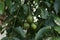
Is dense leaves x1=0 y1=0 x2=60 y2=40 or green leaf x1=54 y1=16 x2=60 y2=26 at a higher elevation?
dense leaves x1=0 y1=0 x2=60 y2=40

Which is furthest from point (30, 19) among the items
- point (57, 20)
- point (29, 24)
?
point (57, 20)

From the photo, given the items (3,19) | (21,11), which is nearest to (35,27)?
(21,11)

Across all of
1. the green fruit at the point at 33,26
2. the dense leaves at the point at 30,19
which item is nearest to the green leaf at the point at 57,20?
the dense leaves at the point at 30,19

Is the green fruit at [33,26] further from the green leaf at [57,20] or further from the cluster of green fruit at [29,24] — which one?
Answer: the green leaf at [57,20]

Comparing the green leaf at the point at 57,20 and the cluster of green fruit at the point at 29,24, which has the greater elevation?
the cluster of green fruit at the point at 29,24

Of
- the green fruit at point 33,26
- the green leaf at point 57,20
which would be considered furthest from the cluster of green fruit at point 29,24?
the green leaf at point 57,20

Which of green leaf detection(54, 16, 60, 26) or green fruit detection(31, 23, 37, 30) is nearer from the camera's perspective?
green leaf detection(54, 16, 60, 26)

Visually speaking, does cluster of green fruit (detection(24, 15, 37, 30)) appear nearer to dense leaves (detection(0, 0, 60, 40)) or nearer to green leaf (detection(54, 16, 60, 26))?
dense leaves (detection(0, 0, 60, 40))

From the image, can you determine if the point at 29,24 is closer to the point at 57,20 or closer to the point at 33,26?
the point at 33,26

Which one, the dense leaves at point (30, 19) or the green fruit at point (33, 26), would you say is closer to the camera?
the dense leaves at point (30, 19)

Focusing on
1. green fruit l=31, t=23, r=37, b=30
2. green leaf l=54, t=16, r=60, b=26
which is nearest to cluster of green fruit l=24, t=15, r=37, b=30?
green fruit l=31, t=23, r=37, b=30

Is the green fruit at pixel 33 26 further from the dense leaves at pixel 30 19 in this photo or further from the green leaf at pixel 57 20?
the green leaf at pixel 57 20

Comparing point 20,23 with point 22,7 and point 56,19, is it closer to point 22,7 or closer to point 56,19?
point 22,7

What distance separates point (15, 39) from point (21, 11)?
0.73 feet
